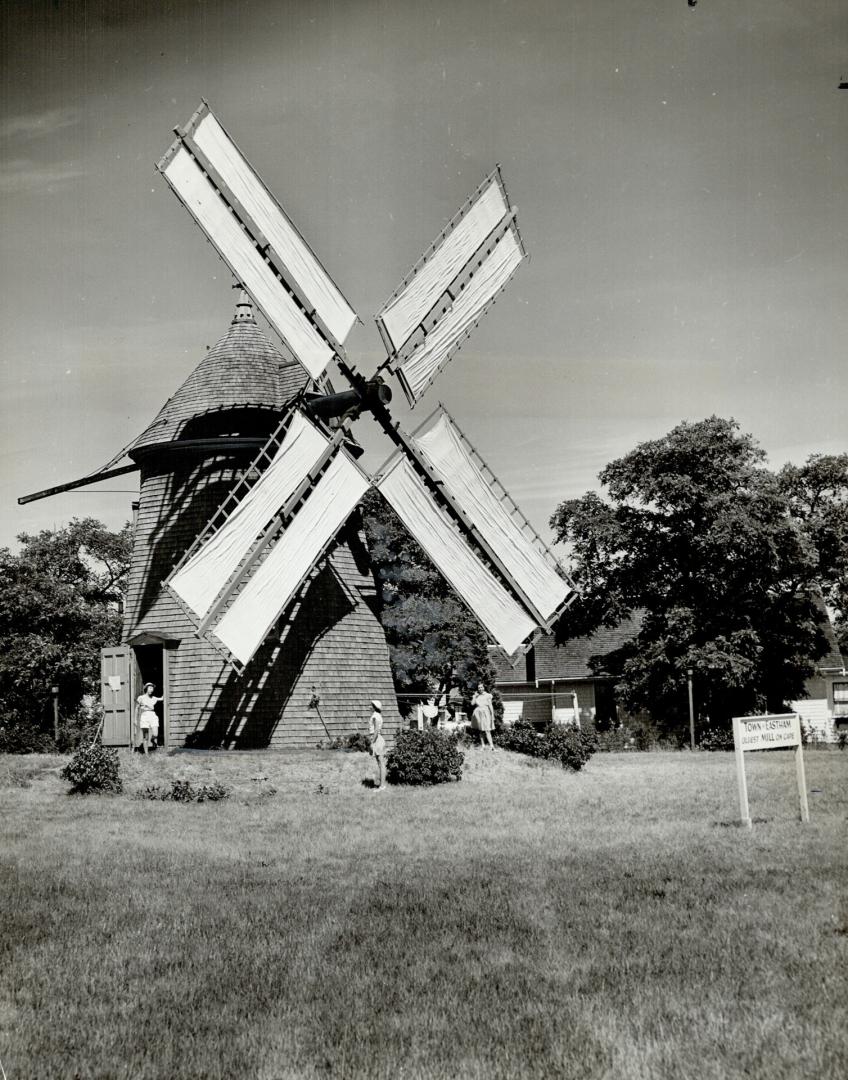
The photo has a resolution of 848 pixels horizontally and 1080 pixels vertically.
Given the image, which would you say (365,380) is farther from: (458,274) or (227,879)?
(227,879)

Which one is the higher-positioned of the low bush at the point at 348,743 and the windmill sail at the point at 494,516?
the windmill sail at the point at 494,516

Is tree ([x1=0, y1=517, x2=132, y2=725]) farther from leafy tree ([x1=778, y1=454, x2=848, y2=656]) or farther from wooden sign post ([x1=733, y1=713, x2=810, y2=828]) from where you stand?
wooden sign post ([x1=733, y1=713, x2=810, y2=828])

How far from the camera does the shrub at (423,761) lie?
17.3 metres

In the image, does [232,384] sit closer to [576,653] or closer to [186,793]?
[186,793]

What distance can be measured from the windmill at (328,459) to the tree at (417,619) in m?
10.3

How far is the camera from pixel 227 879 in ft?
30.3

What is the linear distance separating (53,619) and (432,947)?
31221mm

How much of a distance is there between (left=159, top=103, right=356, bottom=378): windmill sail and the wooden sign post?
10.1 m

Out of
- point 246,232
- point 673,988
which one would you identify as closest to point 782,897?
point 673,988

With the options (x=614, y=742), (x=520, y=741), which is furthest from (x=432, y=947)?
(x=614, y=742)

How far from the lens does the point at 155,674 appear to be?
2238 cm

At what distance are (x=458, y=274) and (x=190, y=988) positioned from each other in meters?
15.9

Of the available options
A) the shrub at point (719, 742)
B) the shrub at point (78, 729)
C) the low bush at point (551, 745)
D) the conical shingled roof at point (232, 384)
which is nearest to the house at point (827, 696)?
the shrub at point (719, 742)

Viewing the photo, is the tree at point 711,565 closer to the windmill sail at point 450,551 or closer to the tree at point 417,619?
the tree at point 417,619
